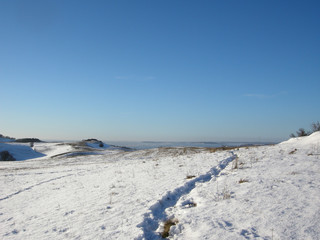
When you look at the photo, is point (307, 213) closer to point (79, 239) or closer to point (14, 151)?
point (79, 239)

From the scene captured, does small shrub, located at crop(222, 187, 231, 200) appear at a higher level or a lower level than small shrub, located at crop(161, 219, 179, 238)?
higher

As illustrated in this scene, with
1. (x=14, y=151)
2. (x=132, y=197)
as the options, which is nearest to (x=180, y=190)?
(x=132, y=197)

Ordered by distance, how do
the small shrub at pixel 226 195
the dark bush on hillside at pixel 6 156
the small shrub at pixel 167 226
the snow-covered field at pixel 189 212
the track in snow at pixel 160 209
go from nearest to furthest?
the snow-covered field at pixel 189 212 < the small shrub at pixel 167 226 < the track in snow at pixel 160 209 < the small shrub at pixel 226 195 < the dark bush on hillside at pixel 6 156

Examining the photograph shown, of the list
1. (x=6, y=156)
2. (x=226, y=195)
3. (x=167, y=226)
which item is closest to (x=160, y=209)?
(x=167, y=226)

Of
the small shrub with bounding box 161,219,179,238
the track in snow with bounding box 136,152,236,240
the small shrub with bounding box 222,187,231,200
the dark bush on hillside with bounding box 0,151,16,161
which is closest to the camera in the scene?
the small shrub with bounding box 161,219,179,238

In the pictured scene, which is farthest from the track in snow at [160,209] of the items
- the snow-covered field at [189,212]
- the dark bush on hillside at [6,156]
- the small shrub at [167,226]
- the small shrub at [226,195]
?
the dark bush on hillside at [6,156]

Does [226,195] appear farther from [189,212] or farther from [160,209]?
[160,209]

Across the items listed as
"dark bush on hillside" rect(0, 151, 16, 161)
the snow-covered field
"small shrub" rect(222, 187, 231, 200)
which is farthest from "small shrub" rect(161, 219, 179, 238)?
"dark bush on hillside" rect(0, 151, 16, 161)

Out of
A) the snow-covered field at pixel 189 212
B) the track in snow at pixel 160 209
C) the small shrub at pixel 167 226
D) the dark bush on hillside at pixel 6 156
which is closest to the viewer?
the snow-covered field at pixel 189 212

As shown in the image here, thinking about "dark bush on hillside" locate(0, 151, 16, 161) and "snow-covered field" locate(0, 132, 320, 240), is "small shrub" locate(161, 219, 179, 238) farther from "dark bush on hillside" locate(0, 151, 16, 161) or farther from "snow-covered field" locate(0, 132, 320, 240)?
"dark bush on hillside" locate(0, 151, 16, 161)

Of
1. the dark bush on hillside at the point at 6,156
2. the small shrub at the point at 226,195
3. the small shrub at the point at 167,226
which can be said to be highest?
the small shrub at the point at 226,195

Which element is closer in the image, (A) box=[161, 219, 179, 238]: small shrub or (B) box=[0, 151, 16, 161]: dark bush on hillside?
(A) box=[161, 219, 179, 238]: small shrub

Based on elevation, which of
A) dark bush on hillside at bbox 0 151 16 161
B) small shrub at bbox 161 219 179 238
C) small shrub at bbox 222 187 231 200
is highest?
small shrub at bbox 222 187 231 200

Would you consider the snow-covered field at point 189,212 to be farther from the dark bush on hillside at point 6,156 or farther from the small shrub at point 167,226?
the dark bush on hillside at point 6,156
